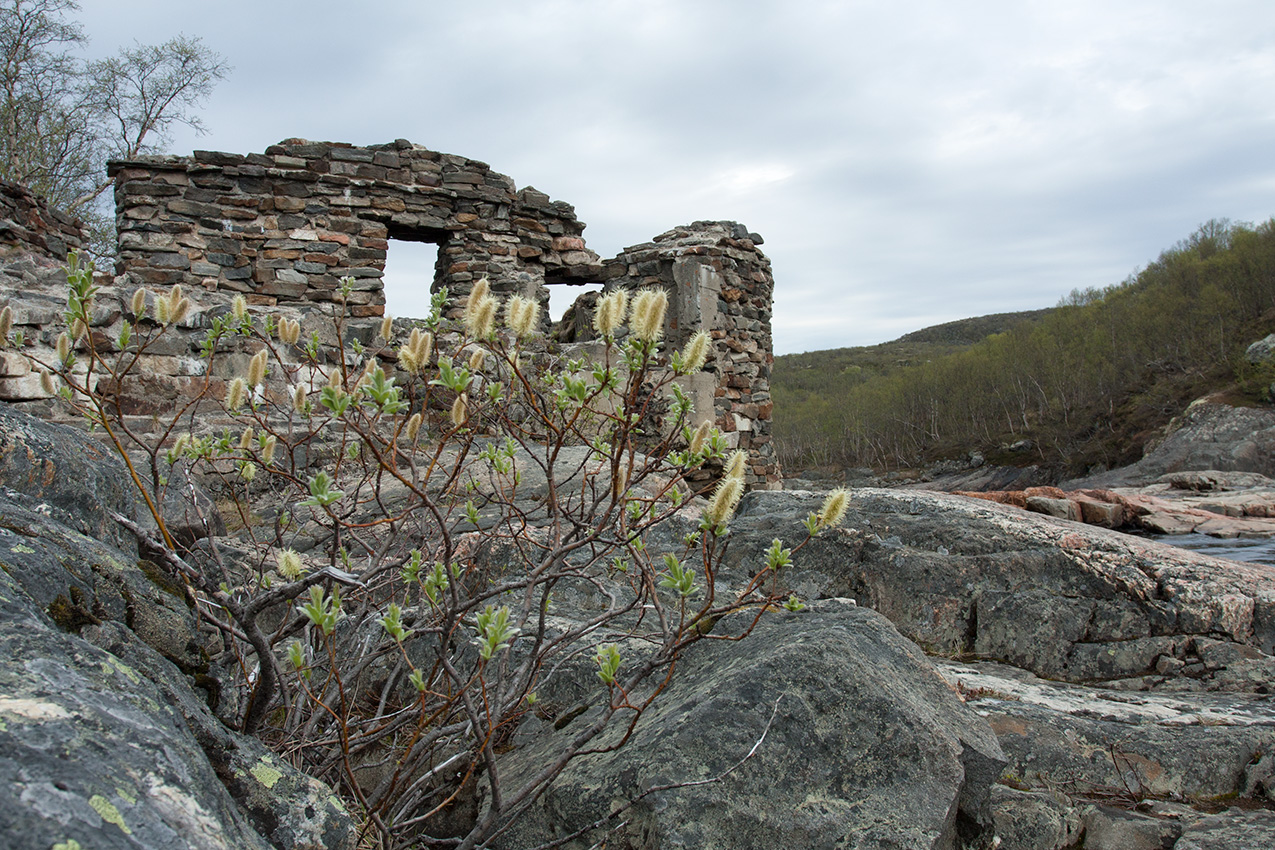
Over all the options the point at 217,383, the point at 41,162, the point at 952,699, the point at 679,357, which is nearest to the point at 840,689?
the point at 952,699

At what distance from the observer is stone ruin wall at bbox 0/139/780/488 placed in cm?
781

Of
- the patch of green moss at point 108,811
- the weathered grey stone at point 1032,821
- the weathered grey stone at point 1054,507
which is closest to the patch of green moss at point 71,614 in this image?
the patch of green moss at point 108,811

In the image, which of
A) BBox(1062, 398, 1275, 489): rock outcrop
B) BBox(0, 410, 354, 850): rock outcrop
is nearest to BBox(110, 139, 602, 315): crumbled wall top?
BBox(0, 410, 354, 850): rock outcrop

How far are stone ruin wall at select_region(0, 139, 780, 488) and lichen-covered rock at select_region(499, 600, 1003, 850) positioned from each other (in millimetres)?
5711

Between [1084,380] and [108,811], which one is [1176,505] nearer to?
[108,811]

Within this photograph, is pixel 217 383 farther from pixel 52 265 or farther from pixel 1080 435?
pixel 1080 435

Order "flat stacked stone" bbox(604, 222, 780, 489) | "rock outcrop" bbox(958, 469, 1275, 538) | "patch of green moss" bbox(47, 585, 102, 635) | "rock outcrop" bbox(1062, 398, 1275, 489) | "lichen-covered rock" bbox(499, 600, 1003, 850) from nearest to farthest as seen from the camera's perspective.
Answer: "patch of green moss" bbox(47, 585, 102, 635) < "lichen-covered rock" bbox(499, 600, 1003, 850) < "rock outcrop" bbox(958, 469, 1275, 538) < "flat stacked stone" bbox(604, 222, 780, 489) < "rock outcrop" bbox(1062, 398, 1275, 489)

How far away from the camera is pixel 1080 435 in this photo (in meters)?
34.6

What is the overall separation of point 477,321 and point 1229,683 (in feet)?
9.81

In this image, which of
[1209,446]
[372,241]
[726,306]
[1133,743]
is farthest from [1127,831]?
[1209,446]

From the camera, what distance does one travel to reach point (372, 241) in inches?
332

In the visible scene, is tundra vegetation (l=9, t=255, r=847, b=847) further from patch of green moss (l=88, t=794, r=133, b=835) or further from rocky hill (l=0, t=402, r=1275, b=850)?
patch of green moss (l=88, t=794, r=133, b=835)

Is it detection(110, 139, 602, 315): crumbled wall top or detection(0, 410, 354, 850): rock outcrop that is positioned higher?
detection(110, 139, 602, 315): crumbled wall top

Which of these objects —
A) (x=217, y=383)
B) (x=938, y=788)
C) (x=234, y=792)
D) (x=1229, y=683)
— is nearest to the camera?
(x=234, y=792)
